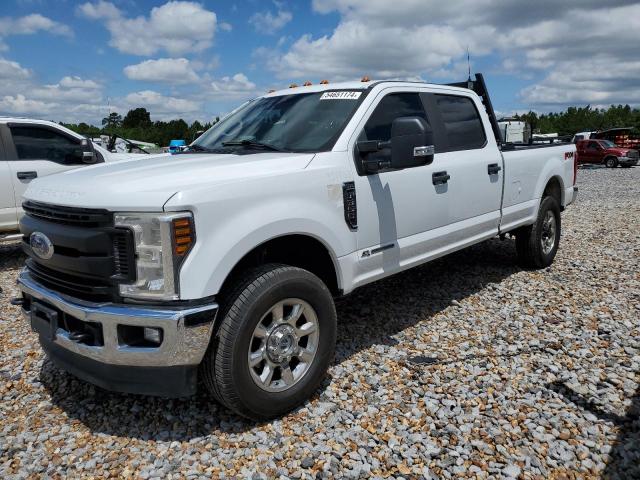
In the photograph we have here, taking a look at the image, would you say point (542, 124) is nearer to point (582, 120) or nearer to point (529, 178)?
point (582, 120)

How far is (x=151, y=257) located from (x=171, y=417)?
3.78ft

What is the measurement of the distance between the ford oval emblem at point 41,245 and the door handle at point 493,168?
3.65 metres

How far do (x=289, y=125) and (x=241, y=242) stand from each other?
1.34 metres

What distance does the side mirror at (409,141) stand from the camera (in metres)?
3.31

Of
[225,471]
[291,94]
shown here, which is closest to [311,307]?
[225,471]

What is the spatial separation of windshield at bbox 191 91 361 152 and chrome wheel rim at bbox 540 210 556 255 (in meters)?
3.40

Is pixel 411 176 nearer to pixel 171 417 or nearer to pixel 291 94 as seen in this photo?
pixel 291 94

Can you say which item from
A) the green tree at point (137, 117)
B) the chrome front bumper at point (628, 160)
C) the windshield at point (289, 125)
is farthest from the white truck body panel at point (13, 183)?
the green tree at point (137, 117)

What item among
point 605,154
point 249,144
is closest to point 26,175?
point 249,144

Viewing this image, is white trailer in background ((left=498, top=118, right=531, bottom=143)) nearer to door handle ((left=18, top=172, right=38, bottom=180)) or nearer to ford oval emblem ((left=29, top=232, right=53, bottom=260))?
door handle ((left=18, top=172, right=38, bottom=180))

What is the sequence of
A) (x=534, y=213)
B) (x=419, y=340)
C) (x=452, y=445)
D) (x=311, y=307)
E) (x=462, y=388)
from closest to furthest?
(x=452, y=445) < (x=311, y=307) < (x=462, y=388) < (x=419, y=340) < (x=534, y=213)

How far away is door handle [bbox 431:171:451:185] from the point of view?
4.14m

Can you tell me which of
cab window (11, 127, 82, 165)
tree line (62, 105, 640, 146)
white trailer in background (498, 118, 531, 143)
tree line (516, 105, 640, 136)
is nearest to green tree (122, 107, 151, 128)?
tree line (62, 105, 640, 146)

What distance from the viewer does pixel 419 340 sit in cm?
422
